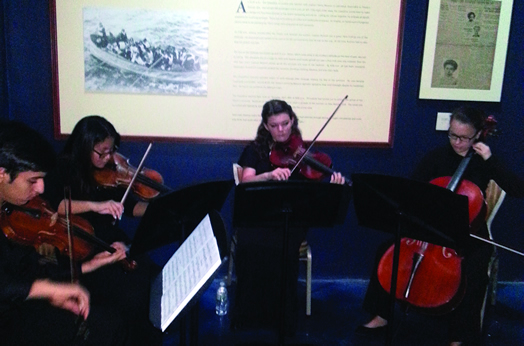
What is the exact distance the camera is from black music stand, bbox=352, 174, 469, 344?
162 cm

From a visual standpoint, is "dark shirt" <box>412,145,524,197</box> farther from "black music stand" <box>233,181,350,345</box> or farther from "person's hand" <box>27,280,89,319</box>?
"person's hand" <box>27,280,89,319</box>

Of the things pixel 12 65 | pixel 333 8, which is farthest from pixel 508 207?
pixel 12 65

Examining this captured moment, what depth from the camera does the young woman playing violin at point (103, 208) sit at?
71.8 inches

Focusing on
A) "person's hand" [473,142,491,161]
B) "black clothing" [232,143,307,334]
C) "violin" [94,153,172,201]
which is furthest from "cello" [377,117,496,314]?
"violin" [94,153,172,201]

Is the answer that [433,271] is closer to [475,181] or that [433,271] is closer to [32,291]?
[475,181]

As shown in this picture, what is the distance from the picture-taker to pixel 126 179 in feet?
6.88

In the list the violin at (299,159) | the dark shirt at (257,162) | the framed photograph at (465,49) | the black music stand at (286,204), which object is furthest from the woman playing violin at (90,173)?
the framed photograph at (465,49)

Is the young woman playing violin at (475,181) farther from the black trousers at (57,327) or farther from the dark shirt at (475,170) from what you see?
the black trousers at (57,327)

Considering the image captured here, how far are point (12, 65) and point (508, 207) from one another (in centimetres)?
304

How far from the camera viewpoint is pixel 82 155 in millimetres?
1994

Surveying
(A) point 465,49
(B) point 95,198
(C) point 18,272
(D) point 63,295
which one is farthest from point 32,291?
(A) point 465,49

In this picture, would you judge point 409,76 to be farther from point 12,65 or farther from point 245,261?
point 12,65

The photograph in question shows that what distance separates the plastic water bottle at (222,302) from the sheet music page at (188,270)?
1.03m

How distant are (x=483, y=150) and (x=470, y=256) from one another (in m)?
0.51
